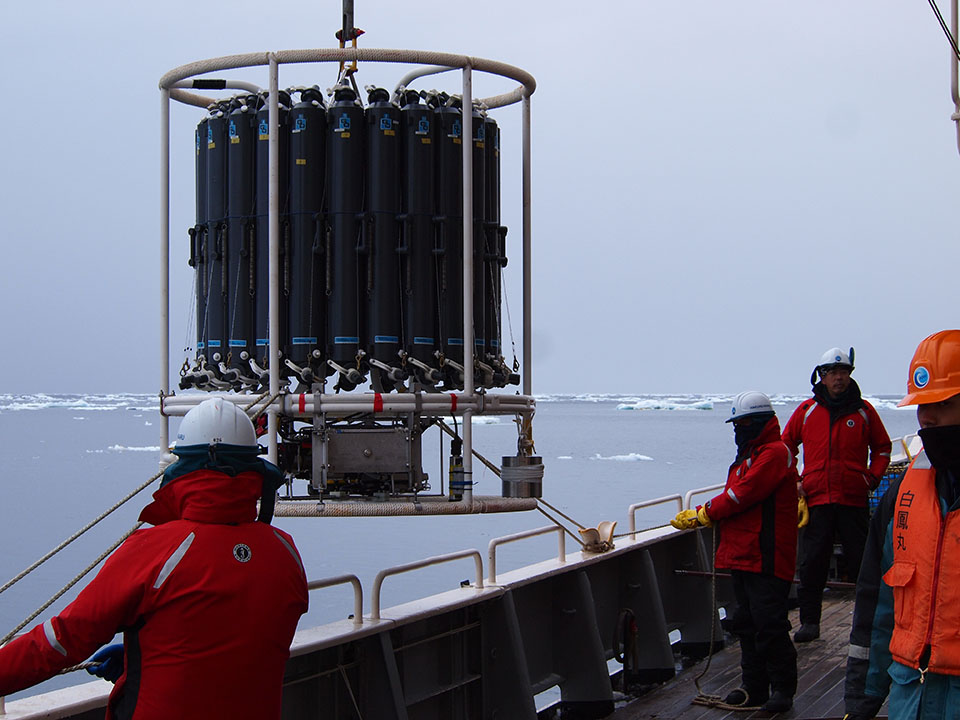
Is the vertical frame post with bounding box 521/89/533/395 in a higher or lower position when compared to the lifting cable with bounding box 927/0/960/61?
lower

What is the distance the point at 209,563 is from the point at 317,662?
8.48ft

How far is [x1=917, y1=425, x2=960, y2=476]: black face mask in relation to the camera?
3.29 meters

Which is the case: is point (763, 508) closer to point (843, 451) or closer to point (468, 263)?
point (843, 451)

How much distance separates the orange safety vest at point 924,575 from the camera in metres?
3.25

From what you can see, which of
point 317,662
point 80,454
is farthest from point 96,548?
point 80,454

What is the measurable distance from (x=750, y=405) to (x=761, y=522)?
664 mm

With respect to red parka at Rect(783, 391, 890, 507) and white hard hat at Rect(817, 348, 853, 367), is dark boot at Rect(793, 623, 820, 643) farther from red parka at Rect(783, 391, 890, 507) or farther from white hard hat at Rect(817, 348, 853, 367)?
white hard hat at Rect(817, 348, 853, 367)

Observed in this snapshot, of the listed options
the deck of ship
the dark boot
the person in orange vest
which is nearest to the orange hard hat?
the person in orange vest

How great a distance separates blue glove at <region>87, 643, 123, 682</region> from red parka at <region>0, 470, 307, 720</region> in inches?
4.7

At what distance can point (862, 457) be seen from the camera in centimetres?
791

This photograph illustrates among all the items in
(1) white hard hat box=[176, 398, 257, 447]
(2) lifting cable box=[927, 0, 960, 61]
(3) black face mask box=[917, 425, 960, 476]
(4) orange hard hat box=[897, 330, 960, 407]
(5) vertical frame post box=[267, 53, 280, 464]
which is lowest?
(3) black face mask box=[917, 425, 960, 476]

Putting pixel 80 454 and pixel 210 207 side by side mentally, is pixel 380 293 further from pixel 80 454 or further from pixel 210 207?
pixel 80 454

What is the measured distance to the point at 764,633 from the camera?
662cm

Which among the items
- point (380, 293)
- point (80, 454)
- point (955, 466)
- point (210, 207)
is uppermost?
point (210, 207)
